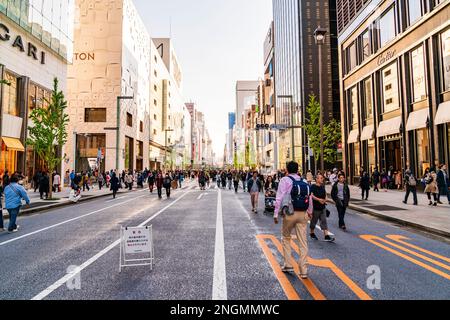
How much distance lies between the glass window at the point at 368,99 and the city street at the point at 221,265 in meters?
24.1

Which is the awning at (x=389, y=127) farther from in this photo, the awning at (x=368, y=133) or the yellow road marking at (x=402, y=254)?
the yellow road marking at (x=402, y=254)

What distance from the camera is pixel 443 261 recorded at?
20.2 ft

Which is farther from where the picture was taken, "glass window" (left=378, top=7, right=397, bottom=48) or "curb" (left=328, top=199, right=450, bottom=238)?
"glass window" (left=378, top=7, right=397, bottom=48)

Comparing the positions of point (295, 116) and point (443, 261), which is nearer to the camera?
point (443, 261)

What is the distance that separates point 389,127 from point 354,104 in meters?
9.23

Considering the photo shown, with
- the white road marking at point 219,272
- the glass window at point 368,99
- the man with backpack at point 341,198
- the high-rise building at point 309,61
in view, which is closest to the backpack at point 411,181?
the man with backpack at point 341,198

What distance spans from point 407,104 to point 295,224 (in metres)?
23.6

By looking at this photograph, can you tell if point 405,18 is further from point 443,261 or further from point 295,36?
point 295,36

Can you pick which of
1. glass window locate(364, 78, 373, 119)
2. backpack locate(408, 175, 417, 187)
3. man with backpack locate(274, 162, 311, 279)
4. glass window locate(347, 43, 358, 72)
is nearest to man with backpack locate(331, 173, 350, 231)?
man with backpack locate(274, 162, 311, 279)

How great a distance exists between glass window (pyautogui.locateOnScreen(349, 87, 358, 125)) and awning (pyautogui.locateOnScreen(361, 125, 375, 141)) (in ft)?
11.2

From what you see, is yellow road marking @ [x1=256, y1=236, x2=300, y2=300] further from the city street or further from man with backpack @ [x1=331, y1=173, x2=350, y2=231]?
man with backpack @ [x1=331, y1=173, x2=350, y2=231]

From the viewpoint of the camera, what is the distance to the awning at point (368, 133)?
2952cm

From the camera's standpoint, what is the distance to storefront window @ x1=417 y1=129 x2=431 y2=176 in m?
21.6
